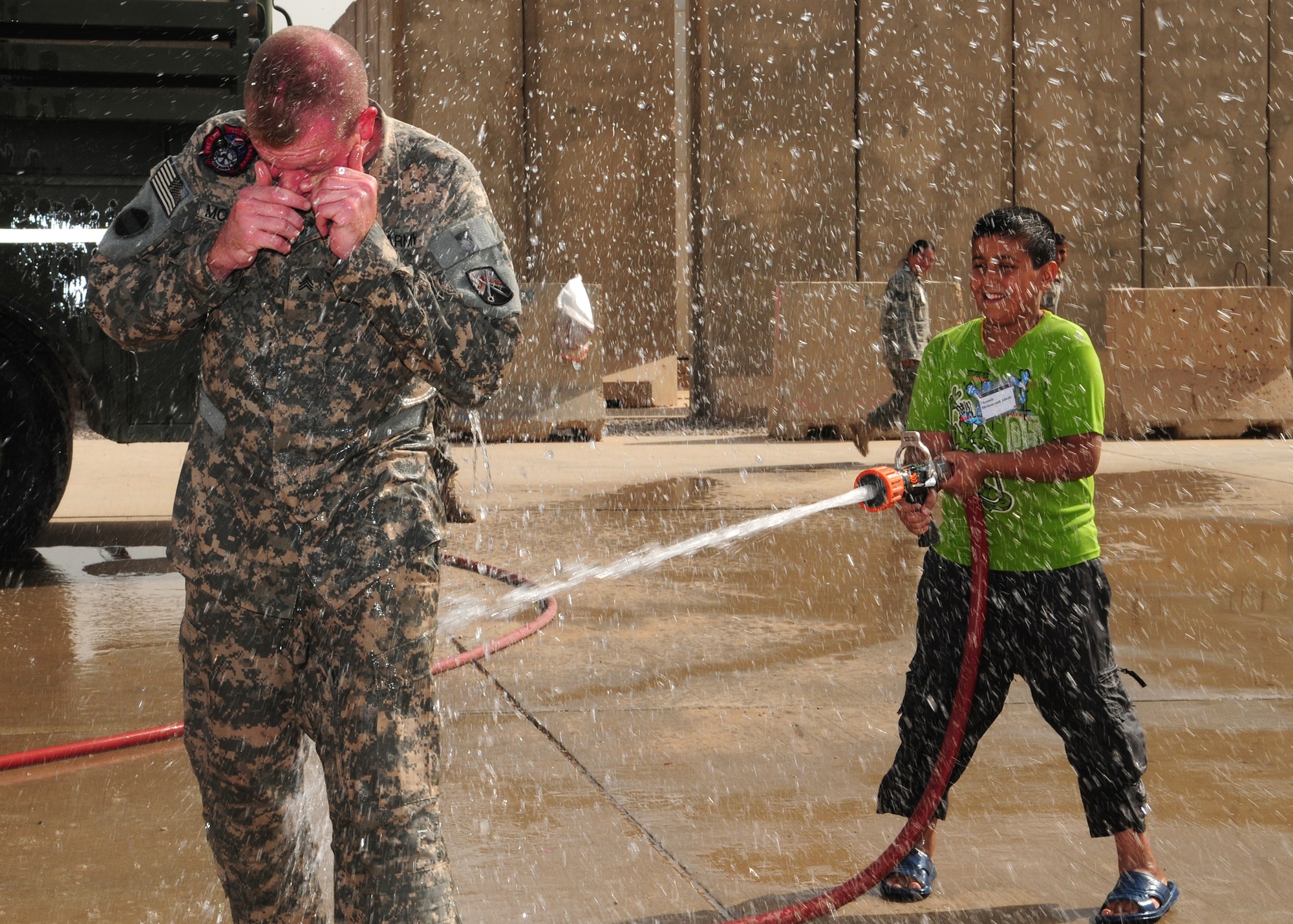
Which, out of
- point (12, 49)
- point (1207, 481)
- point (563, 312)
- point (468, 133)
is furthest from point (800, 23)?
point (12, 49)

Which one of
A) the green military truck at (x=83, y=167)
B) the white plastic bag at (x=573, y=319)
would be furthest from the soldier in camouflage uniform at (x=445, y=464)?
the white plastic bag at (x=573, y=319)

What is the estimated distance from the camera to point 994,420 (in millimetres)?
3072

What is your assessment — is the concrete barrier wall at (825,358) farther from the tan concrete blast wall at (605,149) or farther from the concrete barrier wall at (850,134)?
the tan concrete blast wall at (605,149)

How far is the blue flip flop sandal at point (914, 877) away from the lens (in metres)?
2.97

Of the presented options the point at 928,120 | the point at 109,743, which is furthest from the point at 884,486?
the point at 928,120

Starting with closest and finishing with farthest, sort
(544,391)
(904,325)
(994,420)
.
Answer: (994,420)
(904,325)
(544,391)

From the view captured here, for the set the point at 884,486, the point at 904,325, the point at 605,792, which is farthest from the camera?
the point at 904,325

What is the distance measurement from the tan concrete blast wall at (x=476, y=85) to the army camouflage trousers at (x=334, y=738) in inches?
587

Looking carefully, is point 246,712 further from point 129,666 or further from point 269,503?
point 129,666

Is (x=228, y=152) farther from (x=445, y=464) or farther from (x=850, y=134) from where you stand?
(x=850, y=134)

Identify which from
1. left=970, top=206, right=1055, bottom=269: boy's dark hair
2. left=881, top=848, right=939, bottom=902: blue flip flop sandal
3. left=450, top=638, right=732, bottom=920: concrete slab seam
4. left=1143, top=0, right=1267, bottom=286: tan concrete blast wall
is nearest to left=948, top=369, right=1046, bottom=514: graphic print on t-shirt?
left=970, top=206, right=1055, bottom=269: boy's dark hair

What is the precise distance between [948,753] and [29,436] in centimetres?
520

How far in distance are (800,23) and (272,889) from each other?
52.2 ft

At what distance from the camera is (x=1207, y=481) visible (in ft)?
34.0
